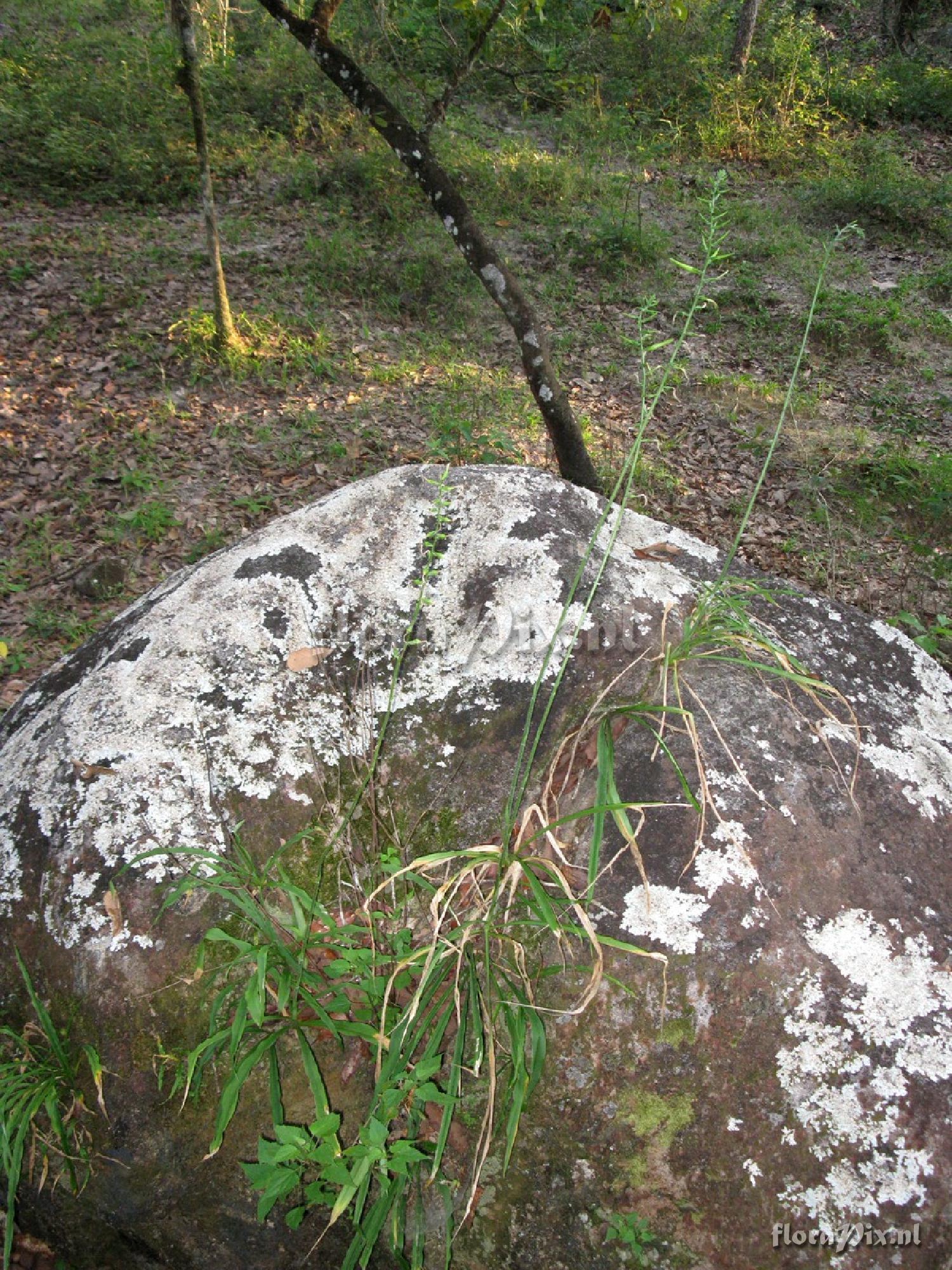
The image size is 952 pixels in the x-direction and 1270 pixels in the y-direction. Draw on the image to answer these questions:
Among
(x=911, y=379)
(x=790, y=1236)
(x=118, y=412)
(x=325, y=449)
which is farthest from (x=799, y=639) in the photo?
(x=911, y=379)

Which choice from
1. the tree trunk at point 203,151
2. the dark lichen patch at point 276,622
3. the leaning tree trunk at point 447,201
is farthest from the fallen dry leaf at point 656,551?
the tree trunk at point 203,151

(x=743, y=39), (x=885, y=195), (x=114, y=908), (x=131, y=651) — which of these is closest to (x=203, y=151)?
(x=131, y=651)

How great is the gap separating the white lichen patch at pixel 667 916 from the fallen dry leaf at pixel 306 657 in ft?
3.37

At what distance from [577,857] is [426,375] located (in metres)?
5.53

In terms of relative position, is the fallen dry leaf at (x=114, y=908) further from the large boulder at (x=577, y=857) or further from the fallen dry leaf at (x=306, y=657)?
the fallen dry leaf at (x=306, y=657)

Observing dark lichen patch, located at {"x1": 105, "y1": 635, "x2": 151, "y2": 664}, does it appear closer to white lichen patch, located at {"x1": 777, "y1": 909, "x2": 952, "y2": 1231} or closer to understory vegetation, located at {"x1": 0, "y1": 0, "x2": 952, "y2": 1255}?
understory vegetation, located at {"x1": 0, "y1": 0, "x2": 952, "y2": 1255}

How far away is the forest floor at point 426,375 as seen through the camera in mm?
5125

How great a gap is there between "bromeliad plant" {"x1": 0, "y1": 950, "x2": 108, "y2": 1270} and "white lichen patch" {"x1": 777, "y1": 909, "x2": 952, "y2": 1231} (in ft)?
4.74

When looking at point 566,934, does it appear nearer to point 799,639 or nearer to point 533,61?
point 799,639

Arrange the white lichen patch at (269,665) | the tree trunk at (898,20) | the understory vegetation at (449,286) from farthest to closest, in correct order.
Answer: the tree trunk at (898,20) < the understory vegetation at (449,286) < the white lichen patch at (269,665)

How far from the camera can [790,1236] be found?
4.96 ft

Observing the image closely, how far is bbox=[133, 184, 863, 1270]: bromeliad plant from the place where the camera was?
1622 mm

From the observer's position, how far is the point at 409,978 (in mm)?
1801

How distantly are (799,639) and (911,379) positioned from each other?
5.94m
